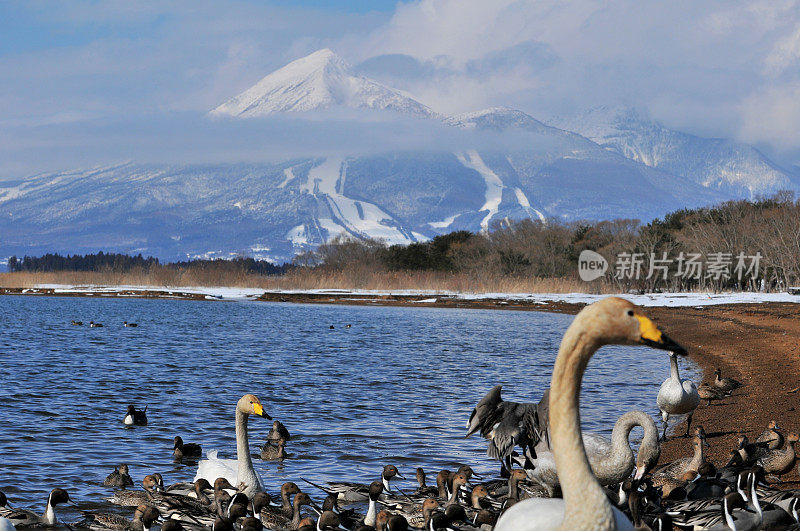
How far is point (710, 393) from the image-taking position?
1703 centimetres

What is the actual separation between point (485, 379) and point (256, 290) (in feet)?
208

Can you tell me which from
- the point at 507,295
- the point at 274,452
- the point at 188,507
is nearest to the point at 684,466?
the point at 188,507

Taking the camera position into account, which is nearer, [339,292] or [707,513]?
[707,513]

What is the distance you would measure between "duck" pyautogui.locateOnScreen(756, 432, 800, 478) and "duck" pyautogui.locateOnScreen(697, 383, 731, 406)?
21.9ft

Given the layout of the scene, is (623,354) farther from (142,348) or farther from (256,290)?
(256,290)

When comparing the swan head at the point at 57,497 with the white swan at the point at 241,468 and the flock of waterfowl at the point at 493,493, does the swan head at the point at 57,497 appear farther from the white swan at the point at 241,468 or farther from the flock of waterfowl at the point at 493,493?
the white swan at the point at 241,468

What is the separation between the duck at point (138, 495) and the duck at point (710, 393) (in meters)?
10.9

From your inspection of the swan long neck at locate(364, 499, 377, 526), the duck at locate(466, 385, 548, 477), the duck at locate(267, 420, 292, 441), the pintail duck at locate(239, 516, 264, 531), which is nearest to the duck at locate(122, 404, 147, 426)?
the duck at locate(267, 420, 292, 441)

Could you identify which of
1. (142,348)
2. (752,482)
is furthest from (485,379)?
(142,348)

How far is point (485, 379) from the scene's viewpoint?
23.2 metres

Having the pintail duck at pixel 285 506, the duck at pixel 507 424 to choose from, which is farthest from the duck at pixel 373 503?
the duck at pixel 507 424

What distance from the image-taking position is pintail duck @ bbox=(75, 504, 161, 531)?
8.73 metres

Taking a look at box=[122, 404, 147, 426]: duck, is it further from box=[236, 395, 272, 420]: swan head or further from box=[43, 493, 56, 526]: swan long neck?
box=[43, 493, 56, 526]: swan long neck

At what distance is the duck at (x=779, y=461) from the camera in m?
10.3
